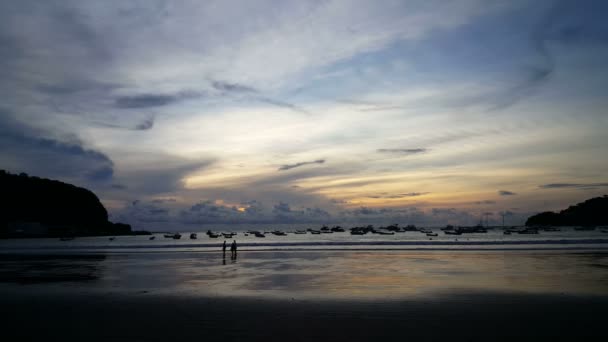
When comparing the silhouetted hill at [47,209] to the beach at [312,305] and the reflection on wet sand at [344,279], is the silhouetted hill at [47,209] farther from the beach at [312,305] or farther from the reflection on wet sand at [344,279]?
the beach at [312,305]

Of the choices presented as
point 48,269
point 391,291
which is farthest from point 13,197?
point 391,291

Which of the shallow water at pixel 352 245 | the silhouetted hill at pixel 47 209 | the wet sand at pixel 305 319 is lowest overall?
the shallow water at pixel 352 245

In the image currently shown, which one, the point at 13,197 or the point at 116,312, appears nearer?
the point at 116,312

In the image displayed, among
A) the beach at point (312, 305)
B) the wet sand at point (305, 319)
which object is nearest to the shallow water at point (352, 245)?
the beach at point (312, 305)

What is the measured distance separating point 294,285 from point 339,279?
288 centimetres

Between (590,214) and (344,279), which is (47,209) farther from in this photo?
(590,214)

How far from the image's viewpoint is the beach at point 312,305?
35.6ft

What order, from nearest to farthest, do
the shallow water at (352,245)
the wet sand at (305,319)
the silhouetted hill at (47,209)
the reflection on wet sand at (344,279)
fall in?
the wet sand at (305,319)
the reflection on wet sand at (344,279)
the shallow water at (352,245)
the silhouetted hill at (47,209)

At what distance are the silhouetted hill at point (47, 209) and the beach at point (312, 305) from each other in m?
126

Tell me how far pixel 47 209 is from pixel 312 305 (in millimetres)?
163034

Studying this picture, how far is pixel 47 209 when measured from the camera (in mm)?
145875

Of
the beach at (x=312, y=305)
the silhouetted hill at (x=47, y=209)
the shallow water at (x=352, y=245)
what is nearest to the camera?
the beach at (x=312, y=305)

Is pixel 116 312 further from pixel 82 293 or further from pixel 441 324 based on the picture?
pixel 441 324

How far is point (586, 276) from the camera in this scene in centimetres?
2056
